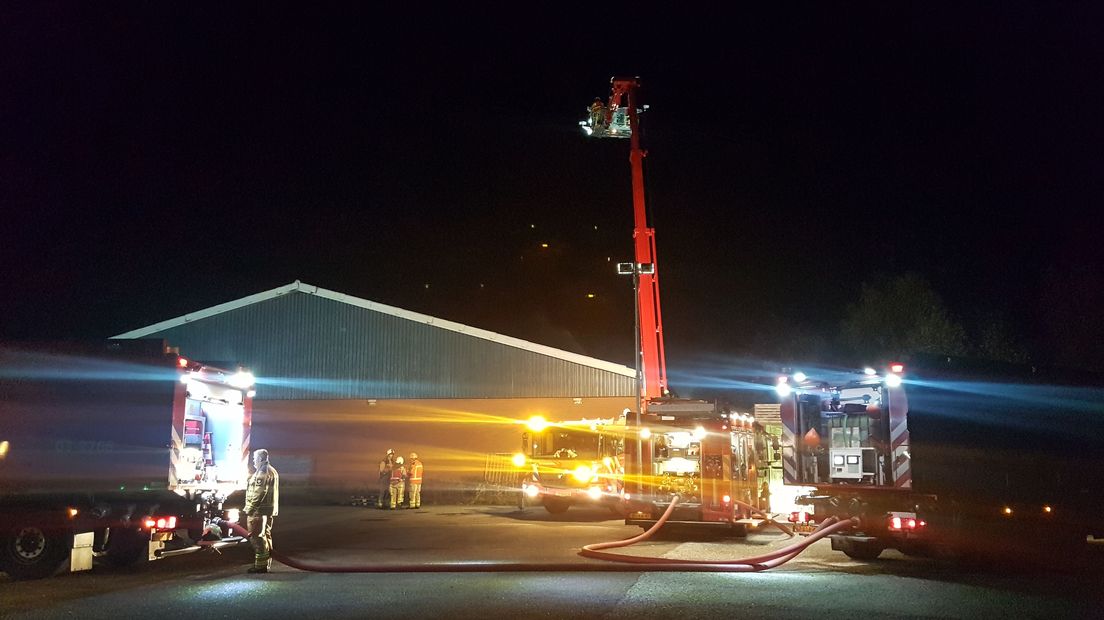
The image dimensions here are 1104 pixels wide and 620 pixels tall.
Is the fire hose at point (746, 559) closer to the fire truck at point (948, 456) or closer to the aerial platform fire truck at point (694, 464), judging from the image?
the fire truck at point (948, 456)

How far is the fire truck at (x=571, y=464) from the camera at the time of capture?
20.5 meters

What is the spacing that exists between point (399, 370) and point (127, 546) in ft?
57.2

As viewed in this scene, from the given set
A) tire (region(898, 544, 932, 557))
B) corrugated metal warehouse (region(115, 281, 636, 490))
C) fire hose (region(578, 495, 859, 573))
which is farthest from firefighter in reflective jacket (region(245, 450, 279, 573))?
corrugated metal warehouse (region(115, 281, 636, 490))

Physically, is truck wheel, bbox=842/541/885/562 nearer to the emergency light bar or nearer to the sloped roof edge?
the emergency light bar

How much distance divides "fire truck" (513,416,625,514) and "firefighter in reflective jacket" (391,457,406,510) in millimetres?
3828

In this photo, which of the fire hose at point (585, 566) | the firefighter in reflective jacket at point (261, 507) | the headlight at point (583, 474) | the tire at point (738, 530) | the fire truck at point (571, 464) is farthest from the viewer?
the headlight at point (583, 474)

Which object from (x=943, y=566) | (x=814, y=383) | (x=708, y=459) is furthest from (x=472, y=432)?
(x=943, y=566)

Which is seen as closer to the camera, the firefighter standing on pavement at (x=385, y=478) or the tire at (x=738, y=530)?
the tire at (x=738, y=530)

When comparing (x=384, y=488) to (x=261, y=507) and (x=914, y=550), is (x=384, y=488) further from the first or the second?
(x=914, y=550)

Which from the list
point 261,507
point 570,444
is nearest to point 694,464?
point 570,444

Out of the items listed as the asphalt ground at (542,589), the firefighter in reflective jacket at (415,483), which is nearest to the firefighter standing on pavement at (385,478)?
the firefighter in reflective jacket at (415,483)

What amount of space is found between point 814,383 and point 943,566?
3241 mm

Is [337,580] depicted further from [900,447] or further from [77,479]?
[900,447]

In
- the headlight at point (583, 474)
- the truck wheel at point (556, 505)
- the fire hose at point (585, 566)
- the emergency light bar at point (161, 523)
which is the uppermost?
the headlight at point (583, 474)
